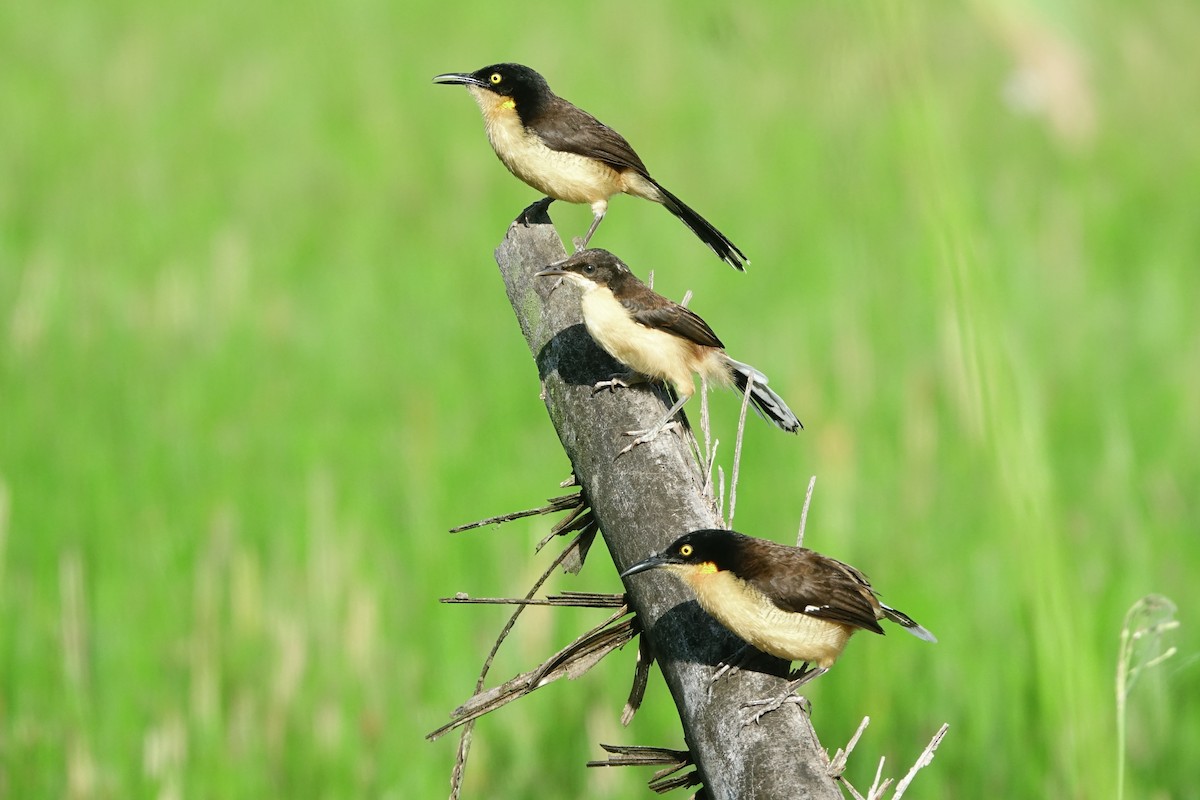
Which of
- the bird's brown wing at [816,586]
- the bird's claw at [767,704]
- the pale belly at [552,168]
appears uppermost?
the pale belly at [552,168]

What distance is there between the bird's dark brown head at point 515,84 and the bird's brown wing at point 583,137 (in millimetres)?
106

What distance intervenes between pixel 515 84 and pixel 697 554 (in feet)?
6.77

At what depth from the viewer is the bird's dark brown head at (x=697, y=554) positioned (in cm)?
204

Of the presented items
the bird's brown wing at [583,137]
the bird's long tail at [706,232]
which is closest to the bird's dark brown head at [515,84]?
the bird's brown wing at [583,137]

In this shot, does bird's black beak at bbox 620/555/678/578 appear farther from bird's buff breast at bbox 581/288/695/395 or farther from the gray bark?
bird's buff breast at bbox 581/288/695/395

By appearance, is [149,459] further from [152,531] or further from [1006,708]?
[1006,708]

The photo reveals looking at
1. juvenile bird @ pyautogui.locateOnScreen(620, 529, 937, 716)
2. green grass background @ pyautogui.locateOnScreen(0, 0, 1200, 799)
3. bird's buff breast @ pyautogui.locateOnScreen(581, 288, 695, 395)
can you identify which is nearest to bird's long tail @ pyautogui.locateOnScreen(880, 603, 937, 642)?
juvenile bird @ pyautogui.locateOnScreen(620, 529, 937, 716)

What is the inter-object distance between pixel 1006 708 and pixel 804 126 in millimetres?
8931

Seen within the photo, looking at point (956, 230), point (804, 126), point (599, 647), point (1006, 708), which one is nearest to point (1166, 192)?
point (804, 126)

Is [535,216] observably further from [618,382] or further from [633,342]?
[618,382]

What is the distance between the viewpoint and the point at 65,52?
14133 mm

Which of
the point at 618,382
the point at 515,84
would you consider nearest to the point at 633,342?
the point at 618,382

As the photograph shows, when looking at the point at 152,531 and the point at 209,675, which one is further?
the point at 152,531

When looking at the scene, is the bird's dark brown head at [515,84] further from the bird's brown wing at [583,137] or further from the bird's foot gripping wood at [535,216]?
the bird's foot gripping wood at [535,216]
